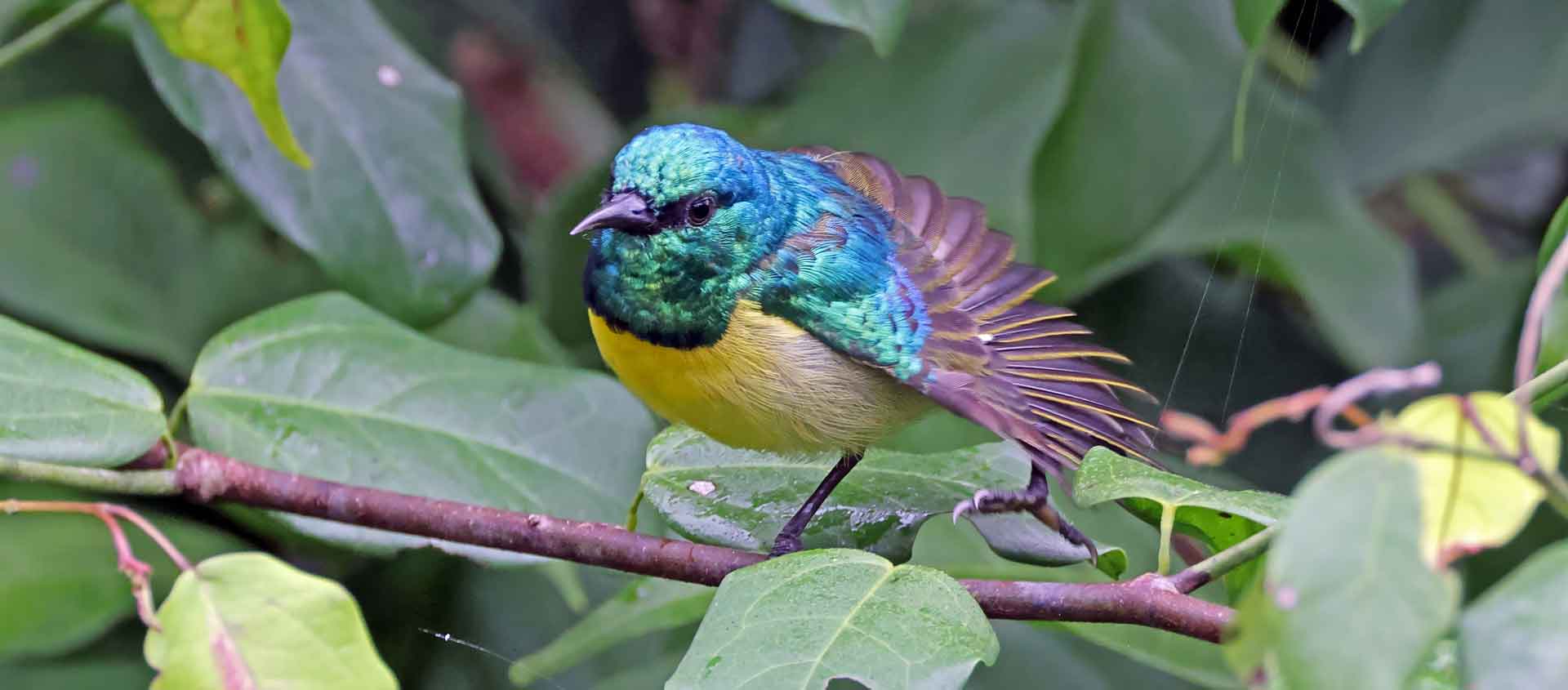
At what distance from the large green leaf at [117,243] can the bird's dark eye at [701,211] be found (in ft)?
3.91

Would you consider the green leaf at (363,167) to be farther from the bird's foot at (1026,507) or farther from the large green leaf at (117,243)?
the bird's foot at (1026,507)

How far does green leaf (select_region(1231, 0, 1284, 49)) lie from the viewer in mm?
1271

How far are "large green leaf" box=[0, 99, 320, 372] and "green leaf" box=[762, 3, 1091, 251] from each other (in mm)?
987

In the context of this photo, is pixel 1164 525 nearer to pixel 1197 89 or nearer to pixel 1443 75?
pixel 1197 89

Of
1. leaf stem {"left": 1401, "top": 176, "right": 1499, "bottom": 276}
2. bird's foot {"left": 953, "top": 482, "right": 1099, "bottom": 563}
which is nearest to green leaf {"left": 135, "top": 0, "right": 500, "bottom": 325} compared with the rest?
bird's foot {"left": 953, "top": 482, "right": 1099, "bottom": 563}

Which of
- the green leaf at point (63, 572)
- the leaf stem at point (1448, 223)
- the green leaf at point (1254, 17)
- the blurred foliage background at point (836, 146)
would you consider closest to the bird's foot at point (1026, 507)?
the blurred foliage background at point (836, 146)

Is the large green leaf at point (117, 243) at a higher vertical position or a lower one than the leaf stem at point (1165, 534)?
lower

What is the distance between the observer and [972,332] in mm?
1602

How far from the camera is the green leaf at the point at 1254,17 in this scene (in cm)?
127

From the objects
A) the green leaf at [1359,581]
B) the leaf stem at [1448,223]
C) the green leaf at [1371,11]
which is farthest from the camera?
the leaf stem at [1448,223]

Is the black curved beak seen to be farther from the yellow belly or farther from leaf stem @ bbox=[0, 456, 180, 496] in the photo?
leaf stem @ bbox=[0, 456, 180, 496]

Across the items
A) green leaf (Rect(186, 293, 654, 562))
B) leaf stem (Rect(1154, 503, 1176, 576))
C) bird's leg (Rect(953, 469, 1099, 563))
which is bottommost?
green leaf (Rect(186, 293, 654, 562))

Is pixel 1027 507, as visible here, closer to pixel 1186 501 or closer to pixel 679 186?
pixel 1186 501

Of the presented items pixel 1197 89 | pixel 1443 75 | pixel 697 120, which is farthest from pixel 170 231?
pixel 1443 75
